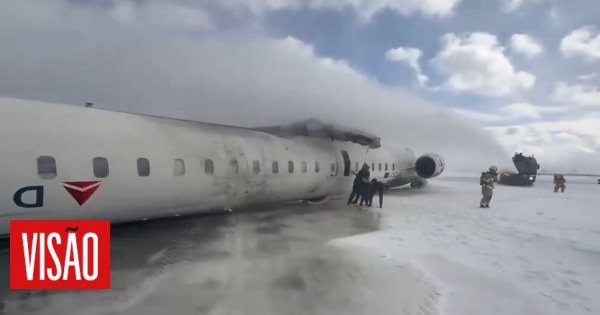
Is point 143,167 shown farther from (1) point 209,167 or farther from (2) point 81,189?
(1) point 209,167

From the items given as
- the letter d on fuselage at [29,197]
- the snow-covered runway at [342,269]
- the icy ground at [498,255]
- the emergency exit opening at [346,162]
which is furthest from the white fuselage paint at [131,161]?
the icy ground at [498,255]

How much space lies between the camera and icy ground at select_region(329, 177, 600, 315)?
14.2ft

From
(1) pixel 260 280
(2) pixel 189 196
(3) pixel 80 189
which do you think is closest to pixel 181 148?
(2) pixel 189 196

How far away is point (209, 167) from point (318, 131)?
5.20m

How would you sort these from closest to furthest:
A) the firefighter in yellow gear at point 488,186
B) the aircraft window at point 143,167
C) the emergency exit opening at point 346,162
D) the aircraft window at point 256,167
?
1. the aircraft window at point 143,167
2. the aircraft window at point 256,167
3. the firefighter in yellow gear at point 488,186
4. the emergency exit opening at point 346,162

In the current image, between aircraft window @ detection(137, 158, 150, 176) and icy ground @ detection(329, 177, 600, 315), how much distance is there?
3.88 meters

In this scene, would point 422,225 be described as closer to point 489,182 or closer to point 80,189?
point 489,182

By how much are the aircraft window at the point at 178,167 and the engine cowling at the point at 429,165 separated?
13.8 metres

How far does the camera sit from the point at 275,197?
33.8ft

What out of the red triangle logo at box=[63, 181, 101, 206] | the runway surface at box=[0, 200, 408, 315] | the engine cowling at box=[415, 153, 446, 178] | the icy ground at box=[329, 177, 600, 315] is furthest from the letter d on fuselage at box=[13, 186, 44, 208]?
the engine cowling at box=[415, 153, 446, 178]

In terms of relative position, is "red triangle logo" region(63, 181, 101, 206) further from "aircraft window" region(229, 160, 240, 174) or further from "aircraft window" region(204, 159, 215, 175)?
"aircraft window" region(229, 160, 240, 174)

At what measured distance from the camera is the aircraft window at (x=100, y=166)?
6199 millimetres

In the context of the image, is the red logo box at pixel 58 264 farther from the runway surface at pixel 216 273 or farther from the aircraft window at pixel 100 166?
the aircraft window at pixel 100 166

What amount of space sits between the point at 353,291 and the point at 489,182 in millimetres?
9837
